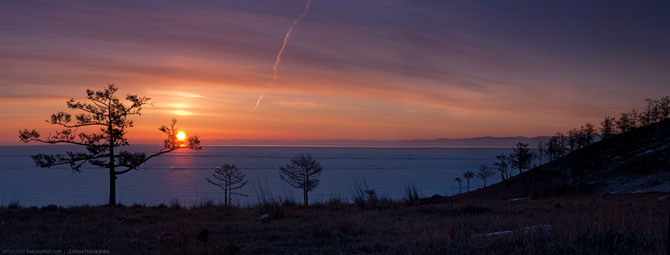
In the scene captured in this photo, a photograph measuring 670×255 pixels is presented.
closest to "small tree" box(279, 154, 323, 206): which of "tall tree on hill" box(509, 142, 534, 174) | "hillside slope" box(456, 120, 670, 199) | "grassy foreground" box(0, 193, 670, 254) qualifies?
"hillside slope" box(456, 120, 670, 199)

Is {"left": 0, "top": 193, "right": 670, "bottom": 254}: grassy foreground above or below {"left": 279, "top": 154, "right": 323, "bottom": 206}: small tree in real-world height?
above

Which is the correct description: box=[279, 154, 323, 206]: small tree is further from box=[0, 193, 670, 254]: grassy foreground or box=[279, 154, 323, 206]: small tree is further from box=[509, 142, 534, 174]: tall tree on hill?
box=[0, 193, 670, 254]: grassy foreground

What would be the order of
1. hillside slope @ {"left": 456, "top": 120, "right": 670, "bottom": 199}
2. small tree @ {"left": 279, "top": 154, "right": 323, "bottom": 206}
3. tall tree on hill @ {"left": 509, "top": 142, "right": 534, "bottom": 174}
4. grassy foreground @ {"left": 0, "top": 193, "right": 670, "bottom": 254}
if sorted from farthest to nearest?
tall tree on hill @ {"left": 509, "top": 142, "right": 534, "bottom": 174}
small tree @ {"left": 279, "top": 154, "right": 323, "bottom": 206}
hillside slope @ {"left": 456, "top": 120, "right": 670, "bottom": 199}
grassy foreground @ {"left": 0, "top": 193, "right": 670, "bottom": 254}

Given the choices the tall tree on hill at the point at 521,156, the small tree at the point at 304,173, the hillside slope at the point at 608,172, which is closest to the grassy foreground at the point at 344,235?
the hillside slope at the point at 608,172

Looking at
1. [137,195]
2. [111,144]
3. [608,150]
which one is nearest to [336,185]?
[137,195]

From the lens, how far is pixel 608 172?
43906mm

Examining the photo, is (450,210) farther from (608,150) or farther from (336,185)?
(336,185)

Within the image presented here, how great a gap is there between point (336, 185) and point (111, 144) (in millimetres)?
82737

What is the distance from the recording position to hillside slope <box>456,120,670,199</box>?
33053 millimetres

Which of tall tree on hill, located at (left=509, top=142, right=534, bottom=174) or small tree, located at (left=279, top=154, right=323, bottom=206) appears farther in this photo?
tall tree on hill, located at (left=509, top=142, right=534, bottom=174)

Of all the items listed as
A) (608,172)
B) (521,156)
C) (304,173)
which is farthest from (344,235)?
(521,156)

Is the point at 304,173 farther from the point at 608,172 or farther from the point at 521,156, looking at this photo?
the point at 608,172

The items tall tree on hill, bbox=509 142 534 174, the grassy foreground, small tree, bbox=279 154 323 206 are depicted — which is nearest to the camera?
the grassy foreground

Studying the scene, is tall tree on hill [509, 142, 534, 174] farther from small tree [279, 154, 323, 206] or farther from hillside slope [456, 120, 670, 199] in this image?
small tree [279, 154, 323, 206]
